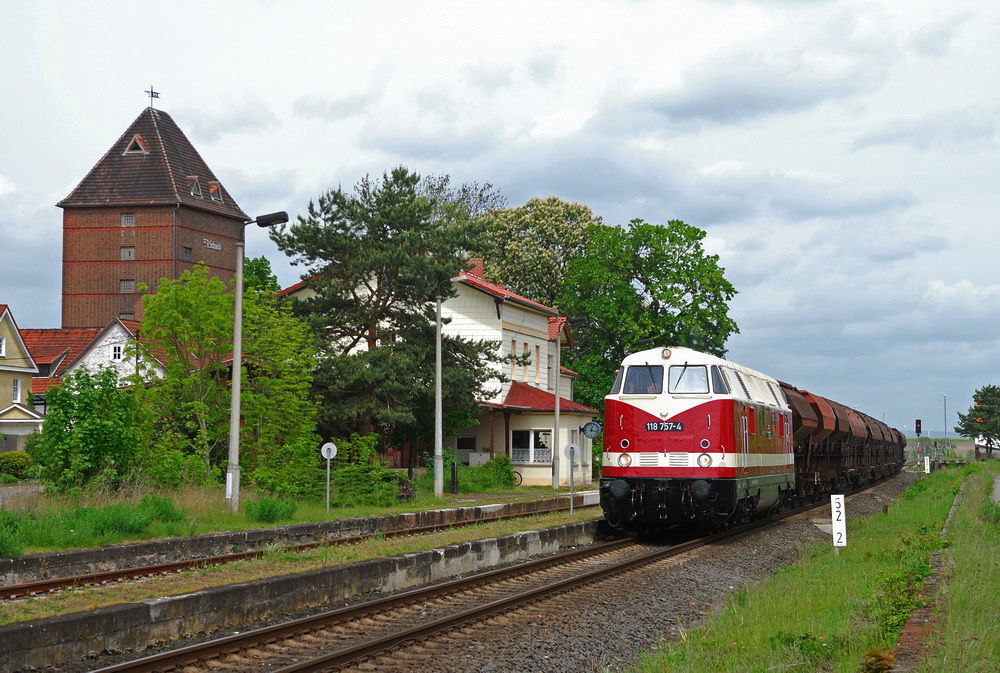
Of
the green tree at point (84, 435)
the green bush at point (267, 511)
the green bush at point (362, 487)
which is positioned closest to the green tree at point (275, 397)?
the green bush at point (362, 487)

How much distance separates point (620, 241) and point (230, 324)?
33179mm

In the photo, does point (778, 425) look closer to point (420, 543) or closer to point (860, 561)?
Answer: point (860, 561)

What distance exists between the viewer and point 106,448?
21.7m

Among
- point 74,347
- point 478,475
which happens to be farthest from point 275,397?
point 74,347

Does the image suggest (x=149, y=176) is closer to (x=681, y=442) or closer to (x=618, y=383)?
(x=618, y=383)

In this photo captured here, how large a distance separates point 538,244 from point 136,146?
33213 mm

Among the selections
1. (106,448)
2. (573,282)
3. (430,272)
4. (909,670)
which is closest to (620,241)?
(573,282)

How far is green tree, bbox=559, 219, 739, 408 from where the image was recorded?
57031 millimetres

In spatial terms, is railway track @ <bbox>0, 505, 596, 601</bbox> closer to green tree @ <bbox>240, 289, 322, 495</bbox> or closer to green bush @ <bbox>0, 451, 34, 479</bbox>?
green tree @ <bbox>240, 289, 322, 495</bbox>

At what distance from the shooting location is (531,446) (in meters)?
47.1

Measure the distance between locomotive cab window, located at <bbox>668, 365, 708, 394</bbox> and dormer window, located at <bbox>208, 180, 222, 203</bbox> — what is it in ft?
215

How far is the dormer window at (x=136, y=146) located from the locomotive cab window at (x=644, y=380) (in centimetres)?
6554

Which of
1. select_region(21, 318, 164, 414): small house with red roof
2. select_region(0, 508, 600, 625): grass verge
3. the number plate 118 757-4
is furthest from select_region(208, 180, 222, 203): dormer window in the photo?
the number plate 118 757-4

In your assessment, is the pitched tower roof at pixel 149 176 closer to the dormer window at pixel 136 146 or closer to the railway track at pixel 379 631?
the dormer window at pixel 136 146
